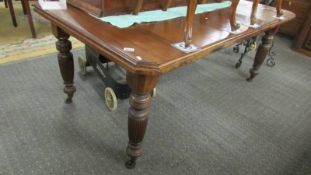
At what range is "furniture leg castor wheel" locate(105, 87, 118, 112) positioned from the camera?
4.79 ft

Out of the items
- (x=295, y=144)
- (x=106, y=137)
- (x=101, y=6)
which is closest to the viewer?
(x=101, y=6)

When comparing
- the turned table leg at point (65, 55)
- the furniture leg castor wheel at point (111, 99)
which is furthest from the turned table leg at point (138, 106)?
the turned table leg at point (65, 55)

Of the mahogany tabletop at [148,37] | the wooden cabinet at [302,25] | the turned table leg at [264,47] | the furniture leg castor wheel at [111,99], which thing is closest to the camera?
the mahogany tabletop at [148,37]

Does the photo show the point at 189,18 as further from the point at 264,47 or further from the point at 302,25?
the point at 302,25

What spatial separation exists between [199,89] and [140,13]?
2.93 feet

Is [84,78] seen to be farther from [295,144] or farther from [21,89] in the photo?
[295,144]

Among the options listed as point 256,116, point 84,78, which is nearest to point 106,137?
point 84,78

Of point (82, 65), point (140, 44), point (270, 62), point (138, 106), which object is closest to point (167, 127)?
point (138, 106)

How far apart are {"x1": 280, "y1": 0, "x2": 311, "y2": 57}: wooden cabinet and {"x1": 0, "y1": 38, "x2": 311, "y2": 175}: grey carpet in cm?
95

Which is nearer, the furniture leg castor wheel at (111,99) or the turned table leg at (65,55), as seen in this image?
the turned table leg at (65,55)

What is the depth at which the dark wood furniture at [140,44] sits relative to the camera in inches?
34.0

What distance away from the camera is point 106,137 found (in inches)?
54.7

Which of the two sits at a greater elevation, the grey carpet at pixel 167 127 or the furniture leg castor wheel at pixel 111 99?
the furniture leg castor wheel at pixel 111 99

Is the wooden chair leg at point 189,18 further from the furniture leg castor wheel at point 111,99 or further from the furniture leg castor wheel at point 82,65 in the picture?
the furniture leg castor wheel at point 82,65
